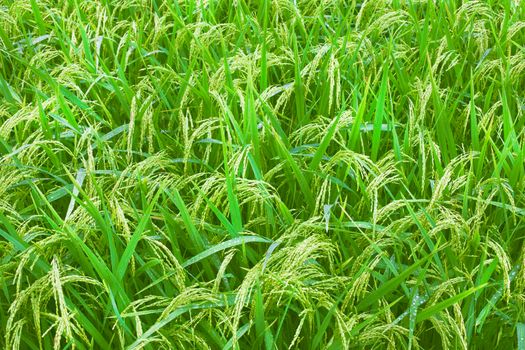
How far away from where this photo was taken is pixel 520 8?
297 cm

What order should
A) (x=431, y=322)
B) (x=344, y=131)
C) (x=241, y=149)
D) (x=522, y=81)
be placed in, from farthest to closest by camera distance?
(x=522, y=81), (x=344, y=131), (x=241, y=149), (x=431, y=322)

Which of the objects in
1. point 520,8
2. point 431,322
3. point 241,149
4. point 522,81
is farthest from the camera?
point 520,8

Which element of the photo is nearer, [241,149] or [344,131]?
[241,149]

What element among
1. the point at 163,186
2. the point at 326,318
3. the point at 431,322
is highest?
the point at 163,186

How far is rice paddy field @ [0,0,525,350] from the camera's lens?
1.75 metres

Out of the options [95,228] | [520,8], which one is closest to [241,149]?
[95,228]

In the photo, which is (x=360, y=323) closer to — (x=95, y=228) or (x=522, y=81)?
(x=95, y=228)

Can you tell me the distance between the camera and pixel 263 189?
77.2 inches

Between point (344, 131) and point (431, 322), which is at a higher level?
point (344, 131)

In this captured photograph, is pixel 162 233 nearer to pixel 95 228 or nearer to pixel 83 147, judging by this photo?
pixel 95 228

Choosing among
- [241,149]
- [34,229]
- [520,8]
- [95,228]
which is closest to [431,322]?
[241,149]

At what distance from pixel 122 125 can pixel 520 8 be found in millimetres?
1488

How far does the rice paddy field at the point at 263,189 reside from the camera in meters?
1.75

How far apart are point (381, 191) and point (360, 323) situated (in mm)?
491
